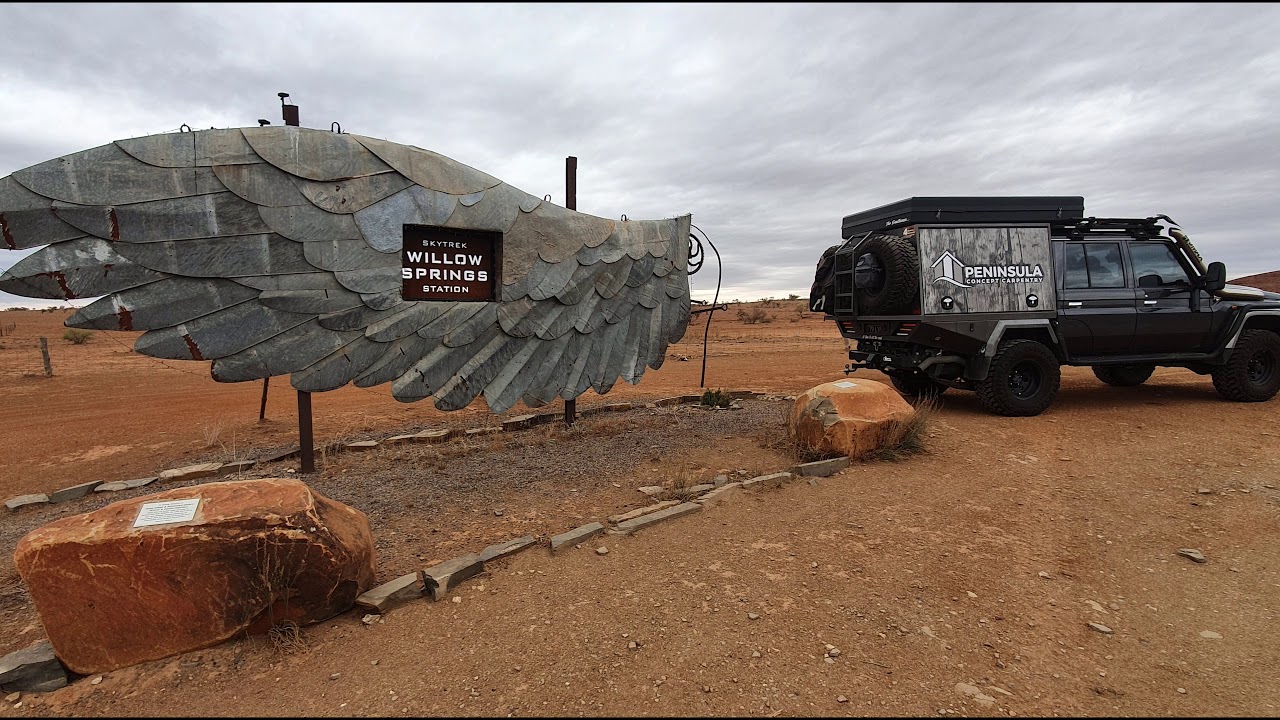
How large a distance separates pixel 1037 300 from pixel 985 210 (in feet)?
4.33

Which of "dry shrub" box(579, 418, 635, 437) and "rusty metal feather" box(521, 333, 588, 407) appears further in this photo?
"dry shrub" box(579, 418, 635, 437)

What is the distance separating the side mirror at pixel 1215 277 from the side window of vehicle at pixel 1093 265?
1.14 m

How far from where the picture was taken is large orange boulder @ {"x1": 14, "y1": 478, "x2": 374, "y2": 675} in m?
2.57

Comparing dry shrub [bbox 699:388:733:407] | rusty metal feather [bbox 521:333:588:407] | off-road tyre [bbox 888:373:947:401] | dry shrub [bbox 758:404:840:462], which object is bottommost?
dry shrub [bbox 758:404:840:462]

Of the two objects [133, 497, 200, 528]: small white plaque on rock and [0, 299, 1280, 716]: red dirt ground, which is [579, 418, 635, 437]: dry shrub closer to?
[0, 299, 1280, 716]: red dirt ground

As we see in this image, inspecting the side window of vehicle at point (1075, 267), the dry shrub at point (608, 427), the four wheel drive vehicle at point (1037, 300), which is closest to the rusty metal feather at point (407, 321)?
the dry shrub at point (608, 427)

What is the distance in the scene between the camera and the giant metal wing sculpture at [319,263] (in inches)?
150

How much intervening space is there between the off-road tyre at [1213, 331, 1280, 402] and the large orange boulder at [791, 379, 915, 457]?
220 inches

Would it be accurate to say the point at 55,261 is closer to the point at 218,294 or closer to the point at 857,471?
the point at 218,294

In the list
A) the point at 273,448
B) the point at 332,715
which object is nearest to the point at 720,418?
the point at 273,448

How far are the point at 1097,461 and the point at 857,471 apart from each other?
2451 millimetres

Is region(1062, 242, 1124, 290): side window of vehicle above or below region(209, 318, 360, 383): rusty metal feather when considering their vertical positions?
above

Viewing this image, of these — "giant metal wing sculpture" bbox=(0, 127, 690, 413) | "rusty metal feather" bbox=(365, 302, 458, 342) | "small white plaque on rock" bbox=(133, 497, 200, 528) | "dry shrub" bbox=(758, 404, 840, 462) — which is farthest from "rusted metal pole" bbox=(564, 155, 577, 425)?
"small white plaque on rock" bbox=(133, 497, 200, 528)

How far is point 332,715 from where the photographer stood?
234 cm
